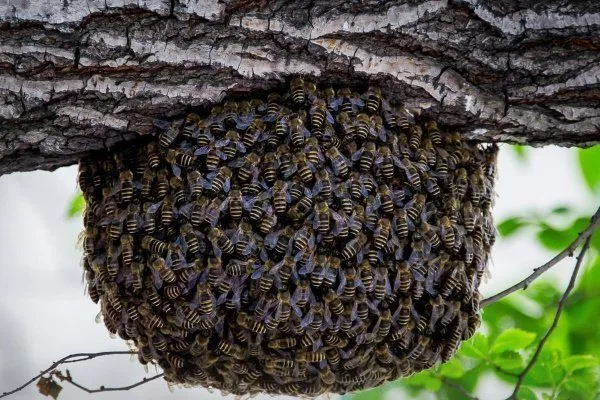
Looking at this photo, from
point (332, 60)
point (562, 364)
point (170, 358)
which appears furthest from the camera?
point (562, 364)

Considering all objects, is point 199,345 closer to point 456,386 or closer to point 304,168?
point 304,168

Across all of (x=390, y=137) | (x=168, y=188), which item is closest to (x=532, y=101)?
(x=390, y=137)

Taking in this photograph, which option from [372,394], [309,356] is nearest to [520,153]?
[372,394]

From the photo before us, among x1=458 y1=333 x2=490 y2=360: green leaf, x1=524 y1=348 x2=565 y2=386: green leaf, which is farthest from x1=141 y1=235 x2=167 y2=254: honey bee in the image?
x1=524 y1=348 x2=565 y2=386: green leaf

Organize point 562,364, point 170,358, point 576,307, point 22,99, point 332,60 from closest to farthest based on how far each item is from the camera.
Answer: point 22,99 < point 332,60 < point 170,358 < point 562,364 < point 576,307

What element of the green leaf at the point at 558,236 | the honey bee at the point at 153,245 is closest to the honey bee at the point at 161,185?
the honey bee at the point at 153,245

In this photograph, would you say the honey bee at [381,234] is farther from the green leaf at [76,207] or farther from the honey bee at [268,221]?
the green leaf at [76,207]

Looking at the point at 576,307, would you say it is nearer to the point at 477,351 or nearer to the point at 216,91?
the point at 477,351
